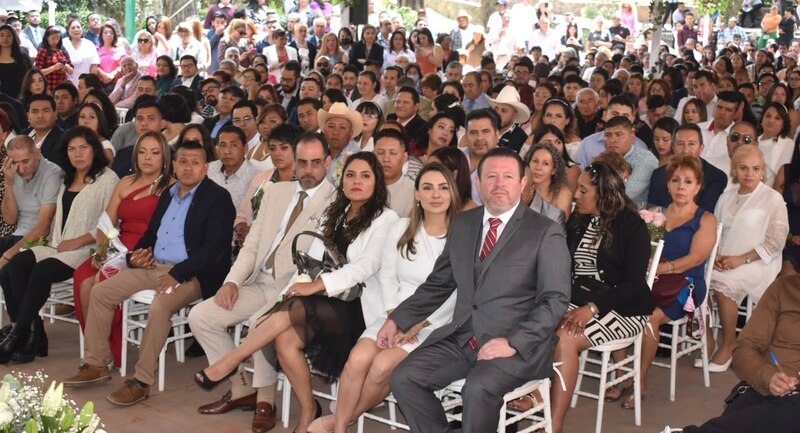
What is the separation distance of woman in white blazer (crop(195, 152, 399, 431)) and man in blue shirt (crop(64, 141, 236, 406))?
2.14ft

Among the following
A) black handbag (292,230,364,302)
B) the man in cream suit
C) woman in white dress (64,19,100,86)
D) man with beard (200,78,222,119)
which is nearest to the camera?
black handbag (292,230,364,302)

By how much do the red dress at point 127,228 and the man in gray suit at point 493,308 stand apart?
7.15 ft

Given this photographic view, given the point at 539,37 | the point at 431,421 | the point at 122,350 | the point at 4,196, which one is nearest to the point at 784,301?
the point at 431,421

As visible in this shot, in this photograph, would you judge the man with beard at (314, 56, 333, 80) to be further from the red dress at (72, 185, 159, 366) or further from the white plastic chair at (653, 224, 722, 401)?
the white plastic chair at (653, 224, 722, 401)

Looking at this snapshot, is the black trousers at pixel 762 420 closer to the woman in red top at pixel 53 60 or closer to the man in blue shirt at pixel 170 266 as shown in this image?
the man in blue shirt at pixel 170 266

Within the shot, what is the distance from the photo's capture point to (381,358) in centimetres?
440

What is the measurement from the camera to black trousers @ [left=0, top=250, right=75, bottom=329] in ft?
19.3

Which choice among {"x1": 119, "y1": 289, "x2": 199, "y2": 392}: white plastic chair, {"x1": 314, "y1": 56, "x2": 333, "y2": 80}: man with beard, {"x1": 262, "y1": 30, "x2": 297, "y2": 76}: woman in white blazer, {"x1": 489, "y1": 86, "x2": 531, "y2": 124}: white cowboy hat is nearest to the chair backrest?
{"x1": 119, "y1": 289, "x2": 199, "y2": 392}: white plastic chair

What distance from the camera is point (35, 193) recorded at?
6504 millimetres

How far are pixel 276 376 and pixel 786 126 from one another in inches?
175

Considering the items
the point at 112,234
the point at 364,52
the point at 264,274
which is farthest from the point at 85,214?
the point at 364,52

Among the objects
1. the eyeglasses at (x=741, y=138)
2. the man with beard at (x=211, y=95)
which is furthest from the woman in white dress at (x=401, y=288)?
the man with beard at (x=211, y=95)

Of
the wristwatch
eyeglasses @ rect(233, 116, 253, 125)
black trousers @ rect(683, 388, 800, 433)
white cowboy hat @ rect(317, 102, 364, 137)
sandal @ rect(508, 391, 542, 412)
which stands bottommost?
sandal @ rect(508, 391, 542, 412)

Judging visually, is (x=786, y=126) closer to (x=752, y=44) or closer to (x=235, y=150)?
(x=235, y=150)
